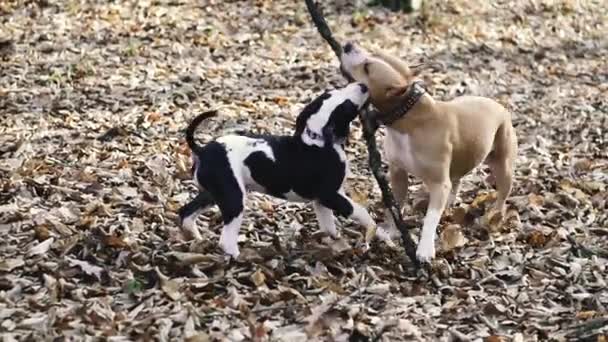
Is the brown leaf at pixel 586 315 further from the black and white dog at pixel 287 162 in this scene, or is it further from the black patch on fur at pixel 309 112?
the black patch on fur at pixel 309 112

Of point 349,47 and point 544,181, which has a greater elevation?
point 349,47

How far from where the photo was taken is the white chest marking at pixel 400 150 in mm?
5289

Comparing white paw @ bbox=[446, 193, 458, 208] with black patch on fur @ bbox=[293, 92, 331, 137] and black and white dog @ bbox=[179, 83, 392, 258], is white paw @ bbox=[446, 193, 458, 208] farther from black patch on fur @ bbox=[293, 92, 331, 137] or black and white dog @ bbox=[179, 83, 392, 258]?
black patch on fur @ bbox=[293, 92, 331, 137]

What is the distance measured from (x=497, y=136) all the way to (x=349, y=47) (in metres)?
1.28

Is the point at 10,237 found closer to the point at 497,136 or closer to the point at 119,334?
the point at 119,334

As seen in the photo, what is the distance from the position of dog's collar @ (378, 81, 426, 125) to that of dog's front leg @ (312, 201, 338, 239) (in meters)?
0.59

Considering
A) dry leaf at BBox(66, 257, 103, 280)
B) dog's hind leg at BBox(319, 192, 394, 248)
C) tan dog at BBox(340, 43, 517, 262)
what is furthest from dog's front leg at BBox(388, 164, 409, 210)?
dry leaf at BBox(66, 257, 103, 280)

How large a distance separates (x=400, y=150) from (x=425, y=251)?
0.59 m

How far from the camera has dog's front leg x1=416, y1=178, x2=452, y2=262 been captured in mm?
5164

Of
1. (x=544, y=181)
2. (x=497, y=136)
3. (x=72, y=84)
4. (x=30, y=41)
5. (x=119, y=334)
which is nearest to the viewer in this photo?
(x=119, y=334)

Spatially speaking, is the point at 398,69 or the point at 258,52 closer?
the point at 398,69

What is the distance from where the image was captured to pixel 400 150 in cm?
535

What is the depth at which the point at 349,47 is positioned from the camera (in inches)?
204

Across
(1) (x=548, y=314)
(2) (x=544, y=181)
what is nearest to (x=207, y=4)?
(2) (x=544, y=181)
